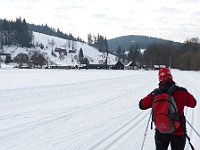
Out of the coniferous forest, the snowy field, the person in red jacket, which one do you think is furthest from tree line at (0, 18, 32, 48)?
the person in red jacket

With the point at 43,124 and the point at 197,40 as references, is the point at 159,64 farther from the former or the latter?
the point at 43,124

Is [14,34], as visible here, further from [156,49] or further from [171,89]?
[171,89]

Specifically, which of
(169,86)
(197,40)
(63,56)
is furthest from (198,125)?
(63,56)

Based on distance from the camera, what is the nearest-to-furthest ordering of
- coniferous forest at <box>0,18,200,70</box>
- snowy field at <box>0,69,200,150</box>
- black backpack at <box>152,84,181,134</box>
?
black backpack at <box>152,84,181,134</box> → snowy field at <box>0,69,200,150</box> → coniferous forest at <box>0,18,200,70</box>

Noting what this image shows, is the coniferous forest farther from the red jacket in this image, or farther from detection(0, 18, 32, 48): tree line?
the red jacket

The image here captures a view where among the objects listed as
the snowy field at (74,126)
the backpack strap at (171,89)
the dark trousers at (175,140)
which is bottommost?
the snowy field at (74,126)

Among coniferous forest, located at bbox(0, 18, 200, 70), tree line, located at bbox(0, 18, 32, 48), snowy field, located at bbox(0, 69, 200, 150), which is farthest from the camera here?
tree line, located at bbox(0, 18, 32, 48)

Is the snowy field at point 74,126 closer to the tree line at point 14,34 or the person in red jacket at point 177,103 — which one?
the person in red jacket at point 177,103

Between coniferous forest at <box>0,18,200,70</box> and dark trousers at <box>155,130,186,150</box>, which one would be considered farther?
coniferous forest at <box>0,18,200,70</box>

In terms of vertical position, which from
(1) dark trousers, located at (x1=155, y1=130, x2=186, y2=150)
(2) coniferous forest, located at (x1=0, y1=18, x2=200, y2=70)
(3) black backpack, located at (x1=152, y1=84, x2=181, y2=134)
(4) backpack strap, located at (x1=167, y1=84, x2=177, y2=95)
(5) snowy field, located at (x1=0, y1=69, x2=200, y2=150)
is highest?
(2) coniferous forest, located at (x1=0, y1=18, x2=200, y2=70)

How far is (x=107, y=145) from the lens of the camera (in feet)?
22.2

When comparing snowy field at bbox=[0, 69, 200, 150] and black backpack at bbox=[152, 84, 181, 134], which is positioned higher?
black backpack at bbox=[152, 84, 181, 134]

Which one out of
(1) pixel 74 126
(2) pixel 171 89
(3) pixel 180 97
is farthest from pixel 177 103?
(1) pixel 74 126

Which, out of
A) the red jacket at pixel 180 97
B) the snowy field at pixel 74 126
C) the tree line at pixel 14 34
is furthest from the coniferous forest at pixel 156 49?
the red jacket at pixel 180 97
